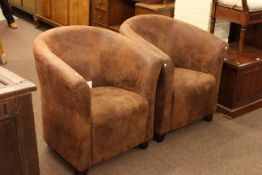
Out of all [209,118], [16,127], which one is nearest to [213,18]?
[209,118]

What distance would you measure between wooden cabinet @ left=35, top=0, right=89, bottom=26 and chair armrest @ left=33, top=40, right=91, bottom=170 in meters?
2.17

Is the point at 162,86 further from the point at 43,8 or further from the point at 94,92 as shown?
the point at 43,8

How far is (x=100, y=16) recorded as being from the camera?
4043 mm

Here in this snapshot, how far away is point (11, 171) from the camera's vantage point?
159 centimetres

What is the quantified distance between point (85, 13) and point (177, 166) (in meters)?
2.45

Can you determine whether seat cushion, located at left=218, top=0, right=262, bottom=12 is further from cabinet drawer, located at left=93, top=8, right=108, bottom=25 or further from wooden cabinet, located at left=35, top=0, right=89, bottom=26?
wooden cabinet, located at left=35, top=0, right=89, bottom=26

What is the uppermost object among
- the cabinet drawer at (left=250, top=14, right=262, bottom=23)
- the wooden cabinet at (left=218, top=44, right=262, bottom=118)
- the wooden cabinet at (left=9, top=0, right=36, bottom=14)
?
the cabinet drawer at (left=250, top=14, right=262, bottom=23)

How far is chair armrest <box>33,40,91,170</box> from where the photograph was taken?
1.95 m

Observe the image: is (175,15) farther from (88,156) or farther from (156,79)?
(88,156)

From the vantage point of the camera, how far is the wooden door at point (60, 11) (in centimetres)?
458

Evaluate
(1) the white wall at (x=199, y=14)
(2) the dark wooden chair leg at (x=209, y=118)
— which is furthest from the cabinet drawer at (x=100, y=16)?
(2) the dark wooden chair leg at (x=209, y=118)

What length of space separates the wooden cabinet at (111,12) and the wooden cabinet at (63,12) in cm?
18

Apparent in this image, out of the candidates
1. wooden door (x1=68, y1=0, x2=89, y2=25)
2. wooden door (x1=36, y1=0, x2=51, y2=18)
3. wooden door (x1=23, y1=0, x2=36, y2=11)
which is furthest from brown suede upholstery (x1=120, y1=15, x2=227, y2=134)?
wooden door (x1=23, y1=0, x2=36, y2=11)

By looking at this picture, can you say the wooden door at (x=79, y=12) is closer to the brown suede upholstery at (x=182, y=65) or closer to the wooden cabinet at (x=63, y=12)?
the wooden cabinet at (x=63, y=12)
